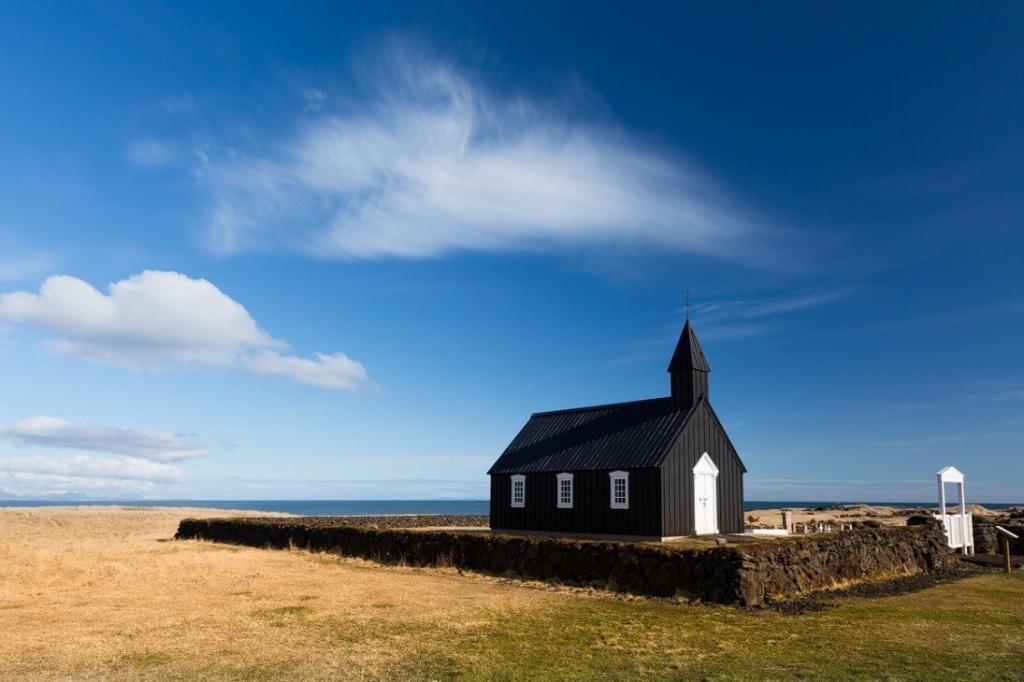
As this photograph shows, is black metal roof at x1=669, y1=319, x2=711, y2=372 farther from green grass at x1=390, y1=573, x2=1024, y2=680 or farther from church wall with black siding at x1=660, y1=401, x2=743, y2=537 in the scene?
green grass at x1=390, y1=573, x2=1024, y2=680

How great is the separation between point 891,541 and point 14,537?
50222 mm

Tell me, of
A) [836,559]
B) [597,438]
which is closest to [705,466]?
[597,438]

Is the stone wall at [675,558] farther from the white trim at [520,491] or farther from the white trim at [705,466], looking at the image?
the white trim at [705,466]

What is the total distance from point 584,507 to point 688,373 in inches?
301

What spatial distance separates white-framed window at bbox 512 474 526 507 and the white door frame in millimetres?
8302

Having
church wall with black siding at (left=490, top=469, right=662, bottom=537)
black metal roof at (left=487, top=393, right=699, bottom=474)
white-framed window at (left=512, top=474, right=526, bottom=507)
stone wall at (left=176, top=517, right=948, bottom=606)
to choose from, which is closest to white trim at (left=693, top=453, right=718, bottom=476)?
black metal roof at (left=487, top=393, right=699, bottom=474)

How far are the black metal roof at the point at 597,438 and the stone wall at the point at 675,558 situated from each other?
260 inches

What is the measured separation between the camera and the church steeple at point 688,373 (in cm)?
3256

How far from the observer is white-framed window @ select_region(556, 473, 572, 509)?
32.6 metres

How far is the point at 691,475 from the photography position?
3098 cm

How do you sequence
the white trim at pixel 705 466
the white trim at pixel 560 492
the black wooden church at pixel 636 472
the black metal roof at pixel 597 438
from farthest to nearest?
the white trim at pixel 560 492 < the white trim at pixel 705 466 < the black metal roof at pixel 597 438 < the black wooden church at pixel 636 472

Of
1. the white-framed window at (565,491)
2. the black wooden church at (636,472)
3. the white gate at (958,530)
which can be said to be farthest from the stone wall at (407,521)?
the white gate at (958,530)

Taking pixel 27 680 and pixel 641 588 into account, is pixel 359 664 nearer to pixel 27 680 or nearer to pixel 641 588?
pixel 27 680

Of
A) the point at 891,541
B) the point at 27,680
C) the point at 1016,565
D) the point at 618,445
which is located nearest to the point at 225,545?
the point at 618,445
